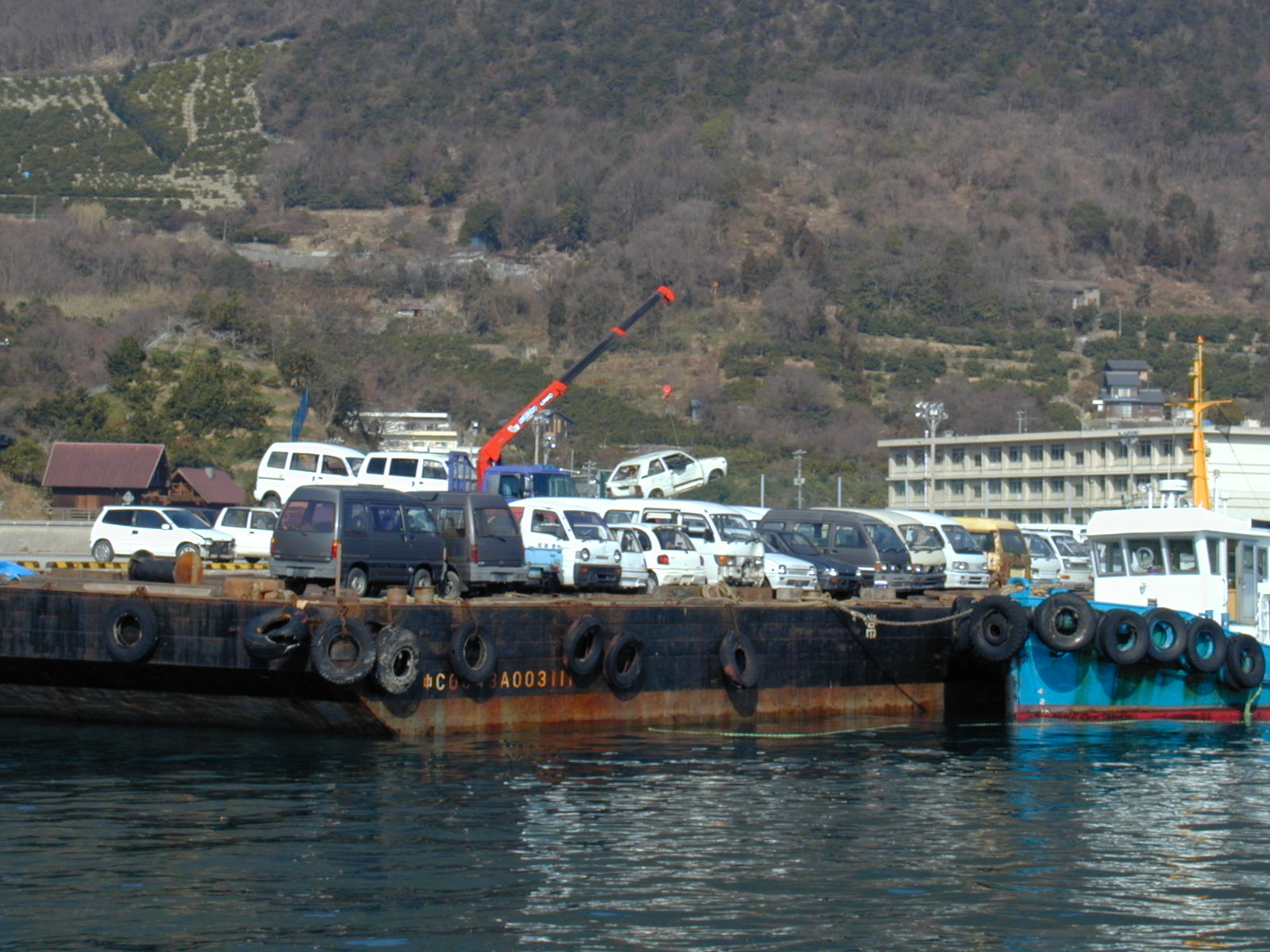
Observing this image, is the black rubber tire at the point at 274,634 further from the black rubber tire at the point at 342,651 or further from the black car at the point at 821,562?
the black car at the point at 821,562

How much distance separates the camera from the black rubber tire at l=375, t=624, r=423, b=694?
22297mm

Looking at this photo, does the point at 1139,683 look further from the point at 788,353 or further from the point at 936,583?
the point at 788,353

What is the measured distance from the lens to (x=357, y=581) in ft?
86.9

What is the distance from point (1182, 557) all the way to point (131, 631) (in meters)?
17.6

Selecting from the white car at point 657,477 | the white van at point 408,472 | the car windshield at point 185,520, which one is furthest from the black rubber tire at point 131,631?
the white car at point 657,477

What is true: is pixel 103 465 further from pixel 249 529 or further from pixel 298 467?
pixel 249 529

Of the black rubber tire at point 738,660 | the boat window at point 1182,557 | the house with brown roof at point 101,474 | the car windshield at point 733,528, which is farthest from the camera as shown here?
the house with brown roof at point 101,474

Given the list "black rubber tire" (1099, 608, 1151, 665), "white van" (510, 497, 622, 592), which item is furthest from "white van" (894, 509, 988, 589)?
"white van" (510, 497, 622, 592)

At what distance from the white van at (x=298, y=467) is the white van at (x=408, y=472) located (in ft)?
4.82

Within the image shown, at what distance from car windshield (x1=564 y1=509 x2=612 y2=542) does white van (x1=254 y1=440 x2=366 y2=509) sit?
13.9m

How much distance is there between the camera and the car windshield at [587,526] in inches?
1213

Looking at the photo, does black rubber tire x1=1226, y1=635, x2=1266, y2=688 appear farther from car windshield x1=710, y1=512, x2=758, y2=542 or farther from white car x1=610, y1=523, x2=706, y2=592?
white car x1=610, y1=523, x2=706, y2=592

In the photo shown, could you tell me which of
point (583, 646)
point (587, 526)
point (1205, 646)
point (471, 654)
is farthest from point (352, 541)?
point (1205, 646)

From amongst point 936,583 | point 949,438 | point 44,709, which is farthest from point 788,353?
point 44,709
